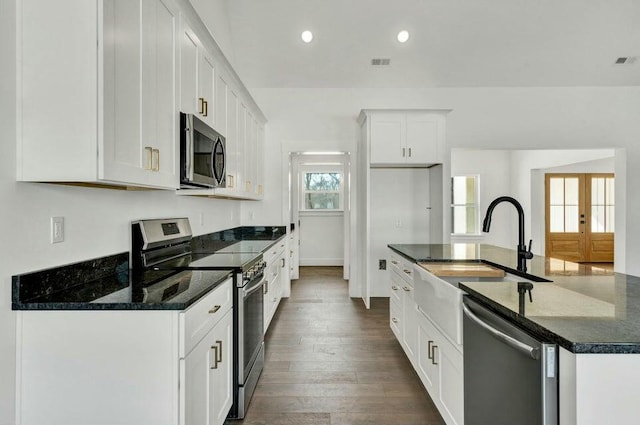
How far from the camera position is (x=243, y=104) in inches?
140

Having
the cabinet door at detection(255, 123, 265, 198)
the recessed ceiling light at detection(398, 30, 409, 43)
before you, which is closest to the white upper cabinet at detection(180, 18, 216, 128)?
the cabinet door at detection(255, 123, 265, 198)

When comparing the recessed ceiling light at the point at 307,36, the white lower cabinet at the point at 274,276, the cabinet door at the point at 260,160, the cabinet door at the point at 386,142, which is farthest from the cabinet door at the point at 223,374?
the recessed ceiling light at the point at 307,36

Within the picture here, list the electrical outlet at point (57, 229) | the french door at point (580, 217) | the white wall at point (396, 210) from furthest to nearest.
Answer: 1. the french door at point (580, 217)
2. the white wall at point (396, 210)
3. the electrical outlet at point (57, 229)

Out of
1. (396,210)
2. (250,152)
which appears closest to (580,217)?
(396,210)

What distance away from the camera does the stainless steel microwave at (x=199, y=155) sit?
1.97m

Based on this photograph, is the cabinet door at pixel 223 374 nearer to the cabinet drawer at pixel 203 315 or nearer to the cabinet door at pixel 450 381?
the cabinet drawer at pixel 203 315

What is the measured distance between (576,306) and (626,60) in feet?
16.3

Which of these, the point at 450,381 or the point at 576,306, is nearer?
the point at 576,306

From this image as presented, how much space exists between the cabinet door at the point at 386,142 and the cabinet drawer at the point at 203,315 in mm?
2857

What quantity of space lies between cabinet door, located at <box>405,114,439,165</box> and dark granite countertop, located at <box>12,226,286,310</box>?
10.0 feet

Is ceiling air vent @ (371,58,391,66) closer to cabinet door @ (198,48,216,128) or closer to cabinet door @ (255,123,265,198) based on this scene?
cabinet door @ (255,123,265,198)

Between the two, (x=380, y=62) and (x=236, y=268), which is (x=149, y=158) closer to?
(x=236, y=268)

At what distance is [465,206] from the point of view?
6.95m

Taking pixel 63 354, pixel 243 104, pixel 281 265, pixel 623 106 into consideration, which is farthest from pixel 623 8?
pixel 63 354
